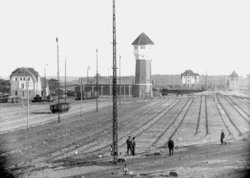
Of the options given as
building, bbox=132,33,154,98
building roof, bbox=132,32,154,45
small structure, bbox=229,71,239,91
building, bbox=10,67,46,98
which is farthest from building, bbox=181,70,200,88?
building, bbox=10,67,46,98

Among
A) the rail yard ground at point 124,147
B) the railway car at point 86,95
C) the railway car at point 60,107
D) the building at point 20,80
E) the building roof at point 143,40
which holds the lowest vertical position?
the rail yard ground at point 124,147

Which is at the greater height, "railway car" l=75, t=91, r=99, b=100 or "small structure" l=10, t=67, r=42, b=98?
"small structure" l=10, t=67, r=42, b=98

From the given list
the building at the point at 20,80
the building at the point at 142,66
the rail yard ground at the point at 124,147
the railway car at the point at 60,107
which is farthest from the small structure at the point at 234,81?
the rail yard ground at the point at 124,147

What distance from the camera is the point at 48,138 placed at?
33188mm

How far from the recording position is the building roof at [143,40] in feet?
318

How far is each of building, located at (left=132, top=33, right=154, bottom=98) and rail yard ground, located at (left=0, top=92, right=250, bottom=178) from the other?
47.8m

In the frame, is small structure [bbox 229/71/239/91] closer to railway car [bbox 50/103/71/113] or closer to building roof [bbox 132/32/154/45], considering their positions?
building roof [bbox 132/32/154/45]

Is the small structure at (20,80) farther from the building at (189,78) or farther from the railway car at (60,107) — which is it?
the building at (189,78)

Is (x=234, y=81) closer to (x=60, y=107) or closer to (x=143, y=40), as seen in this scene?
(x=143, y=40)

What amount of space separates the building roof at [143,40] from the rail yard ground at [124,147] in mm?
51168

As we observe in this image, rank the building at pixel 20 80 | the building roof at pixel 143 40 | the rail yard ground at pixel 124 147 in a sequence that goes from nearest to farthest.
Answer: the rail yard ground at pixel 124 147
the building at pixel 20 80
the building roof at pixel 143 40

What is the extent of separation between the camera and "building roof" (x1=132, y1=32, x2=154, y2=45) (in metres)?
97.1

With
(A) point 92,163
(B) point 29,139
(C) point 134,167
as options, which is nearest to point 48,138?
(B) point 29,139

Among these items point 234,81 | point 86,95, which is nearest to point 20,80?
point 86,95
